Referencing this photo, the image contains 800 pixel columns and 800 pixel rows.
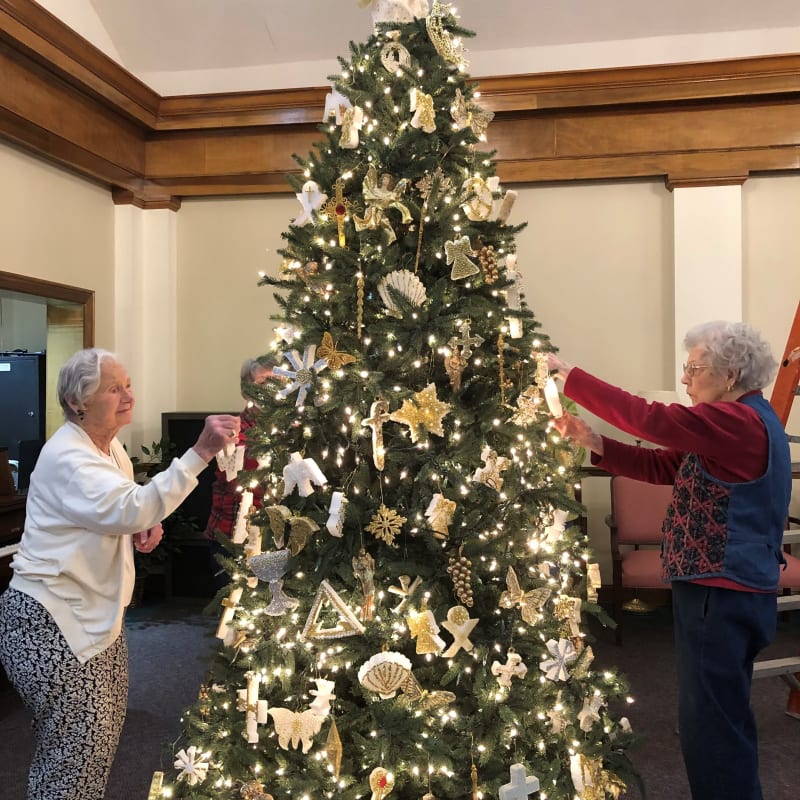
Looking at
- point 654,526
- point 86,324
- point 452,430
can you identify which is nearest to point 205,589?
point 86,324

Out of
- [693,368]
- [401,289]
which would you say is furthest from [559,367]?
[401,289]

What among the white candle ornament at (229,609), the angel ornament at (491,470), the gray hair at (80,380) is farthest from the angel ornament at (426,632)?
the gray hair at (80,380)

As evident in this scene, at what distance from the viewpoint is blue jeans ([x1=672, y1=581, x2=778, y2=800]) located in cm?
187

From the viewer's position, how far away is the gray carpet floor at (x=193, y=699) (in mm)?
2539

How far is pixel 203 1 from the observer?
4.31 meters

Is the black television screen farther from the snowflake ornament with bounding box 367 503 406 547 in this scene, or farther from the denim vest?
the denim vest

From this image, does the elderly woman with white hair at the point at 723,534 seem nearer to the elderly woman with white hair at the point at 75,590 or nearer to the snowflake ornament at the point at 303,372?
the snowflake ornament at the point at 303,372

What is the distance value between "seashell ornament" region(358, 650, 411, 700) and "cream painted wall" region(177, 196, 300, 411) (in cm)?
355

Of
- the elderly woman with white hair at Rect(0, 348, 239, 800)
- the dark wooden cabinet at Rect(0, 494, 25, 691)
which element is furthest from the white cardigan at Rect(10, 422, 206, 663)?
the dark wooden cabinet at Rect(0, 494, 25, 691)

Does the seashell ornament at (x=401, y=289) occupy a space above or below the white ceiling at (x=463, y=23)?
below

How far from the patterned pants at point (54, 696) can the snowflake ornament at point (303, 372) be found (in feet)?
2.53

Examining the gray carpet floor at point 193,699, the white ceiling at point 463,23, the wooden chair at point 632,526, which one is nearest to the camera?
the gray carpet floor at point 193,699

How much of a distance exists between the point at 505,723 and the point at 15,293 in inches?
135

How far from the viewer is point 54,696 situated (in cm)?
166
